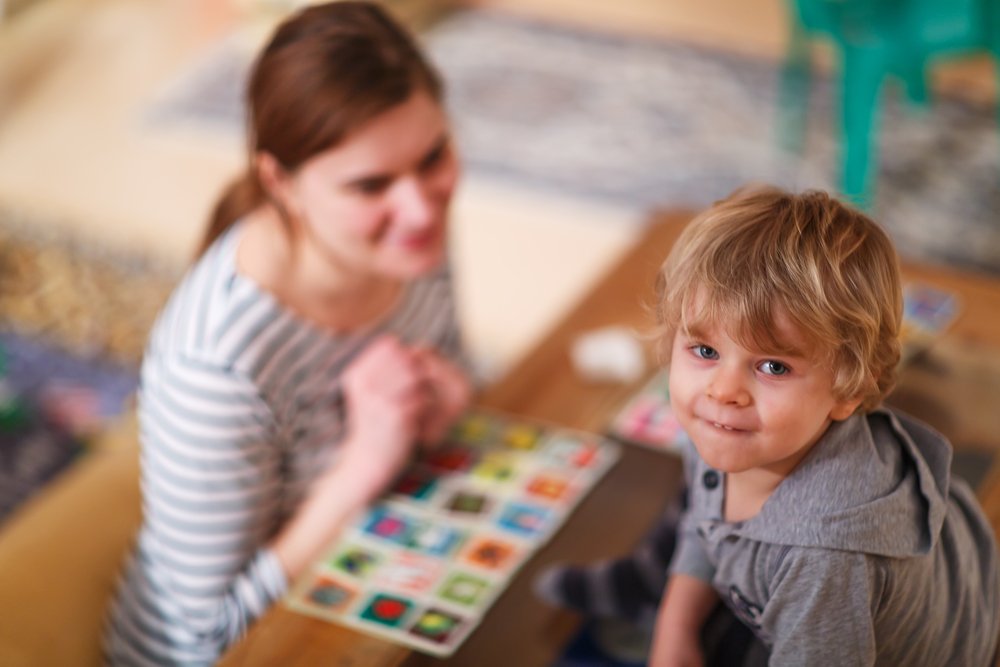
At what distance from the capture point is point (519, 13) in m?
4.36

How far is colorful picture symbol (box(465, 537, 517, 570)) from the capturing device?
51.4 inches

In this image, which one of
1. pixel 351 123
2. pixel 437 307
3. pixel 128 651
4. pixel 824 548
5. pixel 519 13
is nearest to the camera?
pixel 824 548

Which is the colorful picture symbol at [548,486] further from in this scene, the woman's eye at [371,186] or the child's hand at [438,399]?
the woman's eye at [371,186]

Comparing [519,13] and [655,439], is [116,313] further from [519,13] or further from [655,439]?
[519,13]

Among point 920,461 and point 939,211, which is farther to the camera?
point 939,211

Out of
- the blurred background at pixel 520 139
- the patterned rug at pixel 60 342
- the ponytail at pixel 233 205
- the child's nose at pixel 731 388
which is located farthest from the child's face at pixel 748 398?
the patterned rug at pixel 60 342

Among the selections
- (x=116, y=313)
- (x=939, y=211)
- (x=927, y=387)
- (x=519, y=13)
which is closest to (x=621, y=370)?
(x=927, y=387)

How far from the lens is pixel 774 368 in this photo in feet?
2.81

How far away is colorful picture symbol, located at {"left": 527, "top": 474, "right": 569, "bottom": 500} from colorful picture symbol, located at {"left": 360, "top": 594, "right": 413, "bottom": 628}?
0.22m

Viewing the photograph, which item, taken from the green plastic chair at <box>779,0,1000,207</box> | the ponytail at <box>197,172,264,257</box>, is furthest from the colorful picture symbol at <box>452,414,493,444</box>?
the green plastic chair at <box>779,0,1000,207</box>

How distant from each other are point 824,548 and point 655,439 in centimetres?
62

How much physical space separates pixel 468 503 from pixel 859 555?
599 millimetres

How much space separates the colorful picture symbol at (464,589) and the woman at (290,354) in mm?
166

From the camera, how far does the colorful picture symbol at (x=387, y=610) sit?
1.23 m
